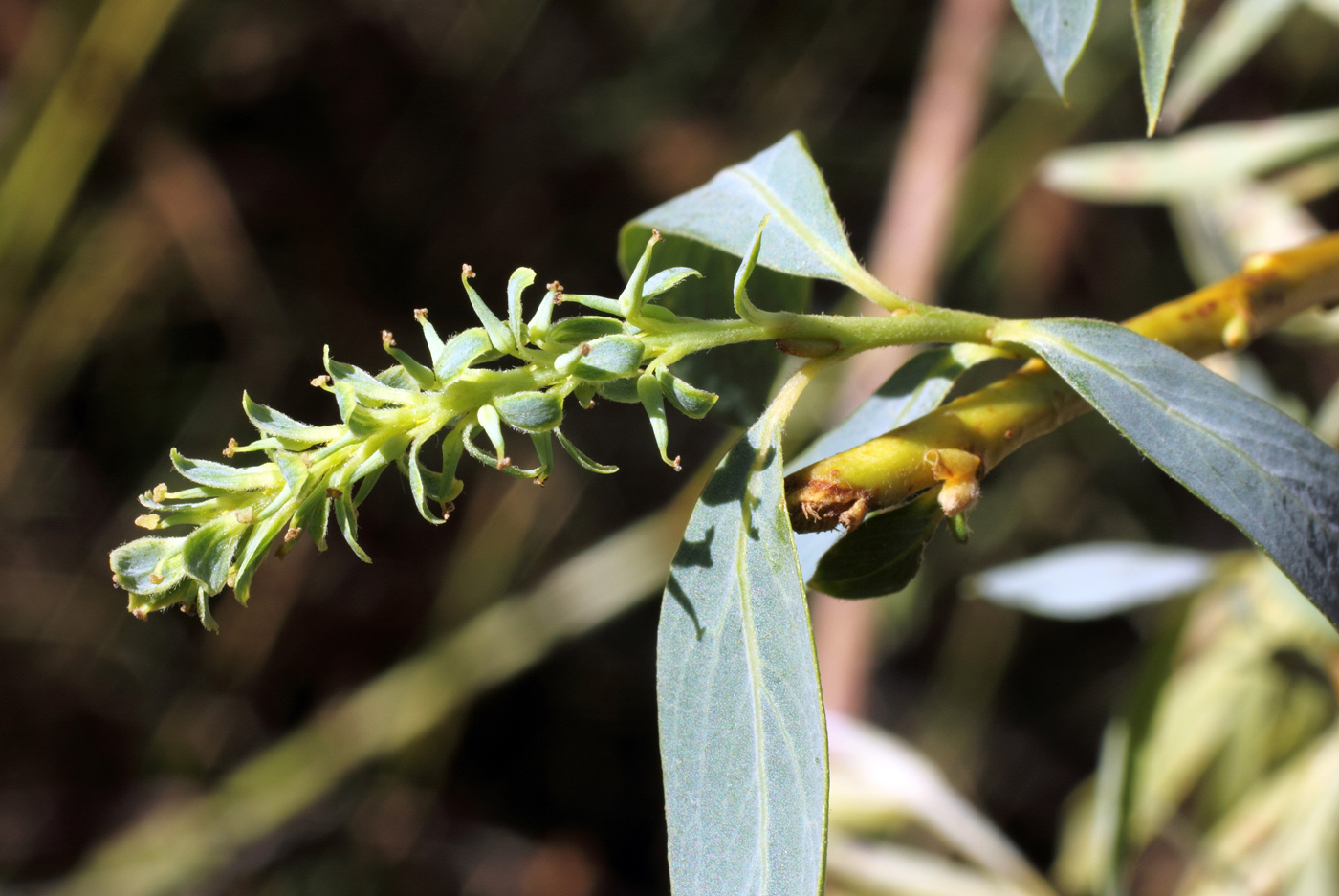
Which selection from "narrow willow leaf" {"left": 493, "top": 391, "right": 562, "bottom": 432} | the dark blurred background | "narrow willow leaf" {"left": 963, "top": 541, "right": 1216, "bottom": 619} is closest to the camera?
"narrow willow leaf" {"left": 493, "top": 391, "right": 562, "bottom": 432}

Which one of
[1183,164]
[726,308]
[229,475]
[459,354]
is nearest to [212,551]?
[229,475]

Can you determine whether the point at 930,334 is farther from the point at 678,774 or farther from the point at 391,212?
the point at 391,212

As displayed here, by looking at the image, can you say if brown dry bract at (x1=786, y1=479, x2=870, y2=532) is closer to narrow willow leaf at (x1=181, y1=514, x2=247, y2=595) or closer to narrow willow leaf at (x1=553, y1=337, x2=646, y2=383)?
narrow willow leaf at (x1=553, y1=337, x2=646, y2=383)

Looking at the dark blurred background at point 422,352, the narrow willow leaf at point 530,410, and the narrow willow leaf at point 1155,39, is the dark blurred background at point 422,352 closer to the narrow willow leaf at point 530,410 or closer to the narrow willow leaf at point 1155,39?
the narrow willow leaf at point 1155,39

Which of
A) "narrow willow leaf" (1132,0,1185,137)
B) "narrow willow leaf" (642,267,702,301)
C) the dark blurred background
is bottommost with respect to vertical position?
the dark blurred background

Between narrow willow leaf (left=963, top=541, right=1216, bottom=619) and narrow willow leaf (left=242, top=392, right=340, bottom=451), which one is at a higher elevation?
narrow willow leaf (left=242, top=392, right=340, bottom=451)

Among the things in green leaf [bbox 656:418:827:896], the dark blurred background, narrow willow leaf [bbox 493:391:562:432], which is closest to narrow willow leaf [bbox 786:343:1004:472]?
green leaf [bbox 656:418:827:896]

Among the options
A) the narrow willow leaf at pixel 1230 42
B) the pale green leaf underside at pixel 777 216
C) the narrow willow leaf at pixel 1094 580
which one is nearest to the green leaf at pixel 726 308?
the pale green leaf underside at pixel 777 216

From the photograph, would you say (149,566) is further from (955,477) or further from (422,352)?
(422,352)
